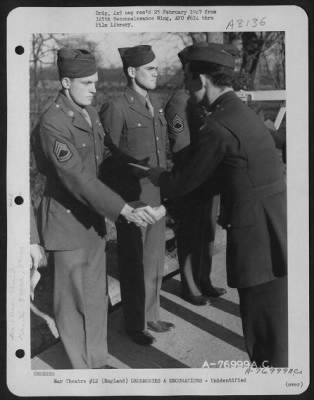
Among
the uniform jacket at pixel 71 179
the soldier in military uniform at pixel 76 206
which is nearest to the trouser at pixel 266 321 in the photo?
the soldier in military uniform at pixel 76 206

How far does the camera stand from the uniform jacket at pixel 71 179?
5.98 feet

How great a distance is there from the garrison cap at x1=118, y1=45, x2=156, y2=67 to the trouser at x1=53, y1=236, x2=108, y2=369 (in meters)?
0.66

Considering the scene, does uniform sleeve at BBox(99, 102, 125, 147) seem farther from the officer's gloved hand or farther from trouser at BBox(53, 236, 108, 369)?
trouser at BBox(53, 236, 108, 369)

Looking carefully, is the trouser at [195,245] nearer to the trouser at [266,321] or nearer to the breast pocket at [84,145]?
the trouser at [266,321]

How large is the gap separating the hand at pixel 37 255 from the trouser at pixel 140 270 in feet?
0.92

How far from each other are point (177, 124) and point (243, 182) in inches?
13.3

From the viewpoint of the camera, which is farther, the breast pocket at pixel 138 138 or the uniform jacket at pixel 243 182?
the breast pocket at pixel 138 138

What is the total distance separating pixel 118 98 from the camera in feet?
6.19

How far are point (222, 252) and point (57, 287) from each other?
622 mm

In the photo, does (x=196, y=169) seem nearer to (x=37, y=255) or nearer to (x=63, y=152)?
(x=63, y=152)

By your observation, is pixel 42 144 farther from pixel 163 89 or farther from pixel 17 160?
pixel 163 89

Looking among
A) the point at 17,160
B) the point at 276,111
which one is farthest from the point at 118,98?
the point at 276,111

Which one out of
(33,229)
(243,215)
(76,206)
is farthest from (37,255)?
(243,215)

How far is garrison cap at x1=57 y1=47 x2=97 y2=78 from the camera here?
1.86 meters
